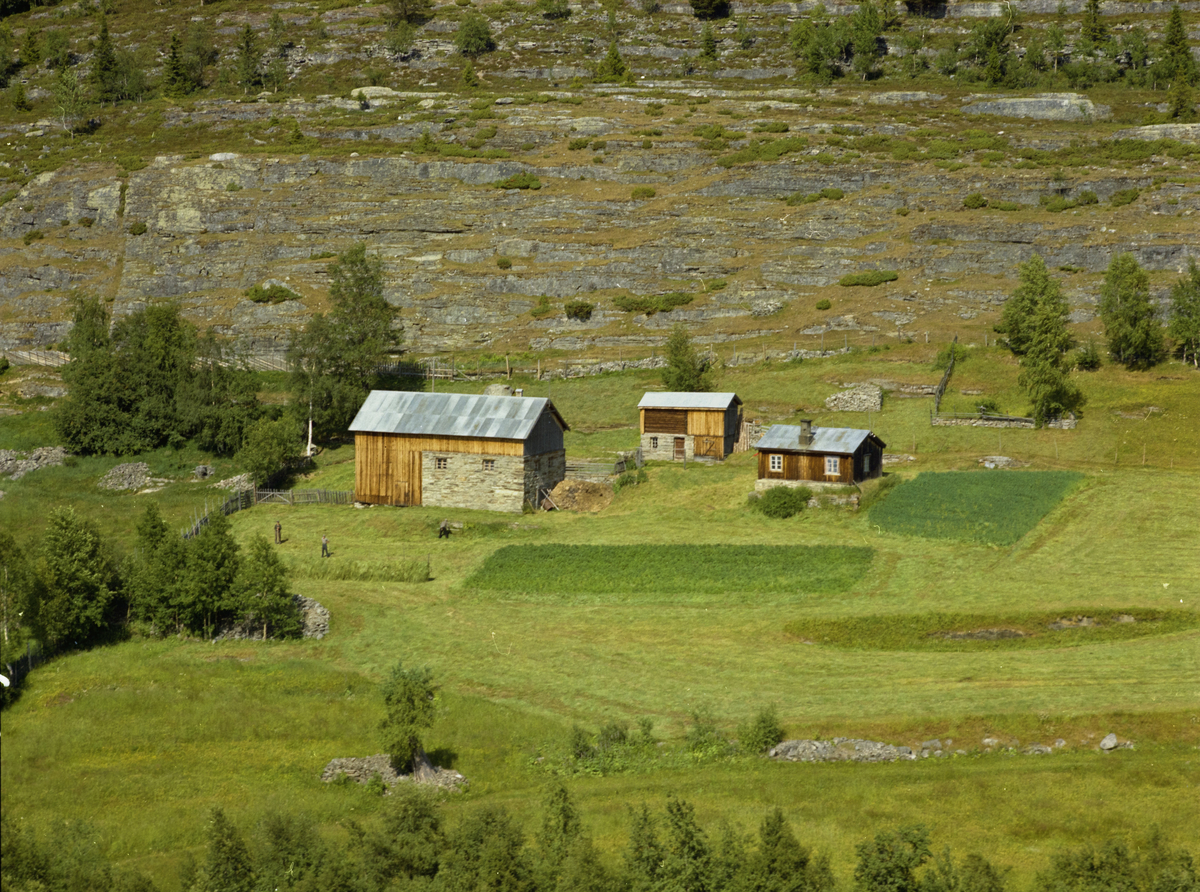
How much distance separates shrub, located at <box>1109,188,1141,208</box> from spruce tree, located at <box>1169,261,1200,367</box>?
20.6 metres

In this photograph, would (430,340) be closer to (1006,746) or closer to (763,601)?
(763,601)

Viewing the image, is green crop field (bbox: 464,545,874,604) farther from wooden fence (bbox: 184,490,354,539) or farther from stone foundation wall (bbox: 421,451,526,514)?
wooden fence (bbox: 184,490,354,539)

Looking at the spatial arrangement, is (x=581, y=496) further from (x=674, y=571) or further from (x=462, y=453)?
(x=674, y=571)

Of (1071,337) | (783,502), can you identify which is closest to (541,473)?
(783,502)

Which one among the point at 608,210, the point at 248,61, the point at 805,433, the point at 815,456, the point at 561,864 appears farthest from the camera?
the point at 248,61

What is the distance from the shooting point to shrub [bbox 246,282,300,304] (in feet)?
315

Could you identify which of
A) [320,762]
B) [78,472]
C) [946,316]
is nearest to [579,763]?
[320,762]

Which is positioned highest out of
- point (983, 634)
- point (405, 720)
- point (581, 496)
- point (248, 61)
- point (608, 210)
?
point (248, 61)

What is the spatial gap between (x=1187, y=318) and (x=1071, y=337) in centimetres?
790

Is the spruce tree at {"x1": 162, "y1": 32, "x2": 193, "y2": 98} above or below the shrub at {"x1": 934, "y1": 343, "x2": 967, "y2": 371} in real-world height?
above

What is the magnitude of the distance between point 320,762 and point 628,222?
7643 cm

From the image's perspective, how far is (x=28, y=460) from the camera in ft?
235

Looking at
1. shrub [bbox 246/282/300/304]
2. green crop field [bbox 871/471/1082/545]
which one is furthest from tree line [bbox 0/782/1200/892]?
shrub [bbox 246/282/300/304]

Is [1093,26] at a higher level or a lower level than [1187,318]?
higher
